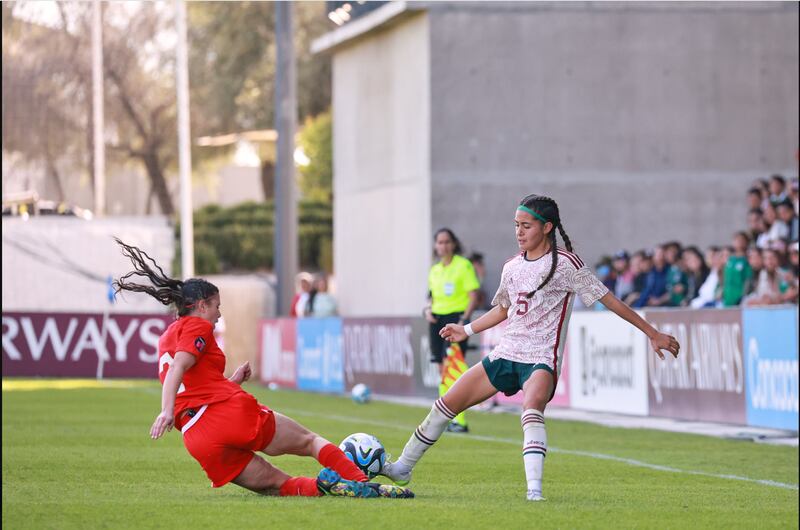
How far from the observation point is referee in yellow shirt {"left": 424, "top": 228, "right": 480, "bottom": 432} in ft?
56.2

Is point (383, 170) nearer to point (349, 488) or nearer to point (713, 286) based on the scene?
point (713, 286)

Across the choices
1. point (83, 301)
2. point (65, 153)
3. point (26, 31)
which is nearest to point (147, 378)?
point (83, 301)

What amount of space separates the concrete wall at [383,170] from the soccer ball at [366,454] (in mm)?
20962

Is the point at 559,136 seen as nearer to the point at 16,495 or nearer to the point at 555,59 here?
the point at 555,59

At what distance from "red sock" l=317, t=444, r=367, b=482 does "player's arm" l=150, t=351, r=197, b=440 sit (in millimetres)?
998


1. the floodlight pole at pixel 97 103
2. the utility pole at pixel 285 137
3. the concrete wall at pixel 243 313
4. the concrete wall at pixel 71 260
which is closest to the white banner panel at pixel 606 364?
the utility pole at pixel 285 137

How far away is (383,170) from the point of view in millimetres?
33812

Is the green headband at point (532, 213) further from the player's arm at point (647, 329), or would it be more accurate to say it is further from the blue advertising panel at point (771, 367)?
the blue advertising panel at point (771, 367)

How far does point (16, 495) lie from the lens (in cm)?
1042

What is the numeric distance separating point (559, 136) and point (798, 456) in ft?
57.4

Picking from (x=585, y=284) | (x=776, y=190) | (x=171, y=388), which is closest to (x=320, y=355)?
(x=776, y=190)

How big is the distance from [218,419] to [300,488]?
79 centimetres

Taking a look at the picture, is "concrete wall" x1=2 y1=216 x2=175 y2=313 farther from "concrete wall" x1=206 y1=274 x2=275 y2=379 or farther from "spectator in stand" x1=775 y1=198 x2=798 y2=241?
"spectator in stand" x1=775 y1=198 x2=798 y2=241

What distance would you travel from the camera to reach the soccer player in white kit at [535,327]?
979cm
